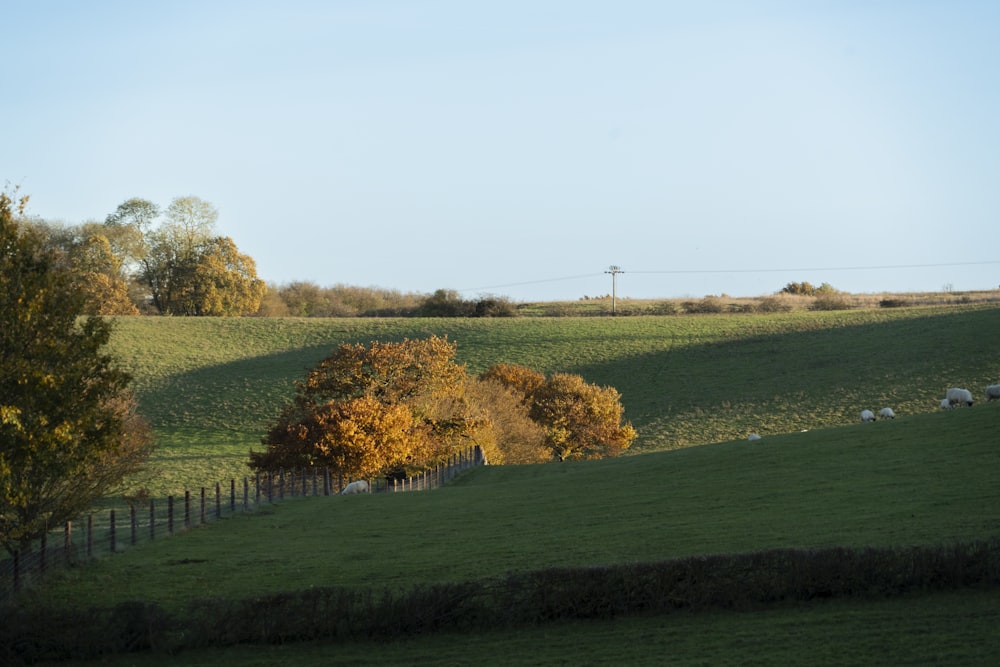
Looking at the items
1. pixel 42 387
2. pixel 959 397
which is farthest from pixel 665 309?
pixel 42 387

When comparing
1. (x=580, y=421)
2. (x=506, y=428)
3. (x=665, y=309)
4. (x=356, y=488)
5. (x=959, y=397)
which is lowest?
(x=356, y=488)

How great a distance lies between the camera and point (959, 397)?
52.0 meters

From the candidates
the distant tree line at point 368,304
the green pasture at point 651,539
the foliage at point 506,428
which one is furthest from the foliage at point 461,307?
the green pasture at point 651,539

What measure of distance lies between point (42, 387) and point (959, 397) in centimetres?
4541

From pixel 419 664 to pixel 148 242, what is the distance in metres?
110

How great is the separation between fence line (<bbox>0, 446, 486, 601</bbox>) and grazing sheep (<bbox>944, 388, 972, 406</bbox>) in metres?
23.6

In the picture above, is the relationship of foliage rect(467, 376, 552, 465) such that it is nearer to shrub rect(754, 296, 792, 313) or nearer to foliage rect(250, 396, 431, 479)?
foliage rect(250, 396, 431, 479)

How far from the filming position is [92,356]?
792 inches

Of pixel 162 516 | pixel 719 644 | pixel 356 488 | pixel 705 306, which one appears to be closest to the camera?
pixel 719 644

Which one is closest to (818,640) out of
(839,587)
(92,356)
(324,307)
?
(839,587)

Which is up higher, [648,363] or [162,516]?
[648,363]

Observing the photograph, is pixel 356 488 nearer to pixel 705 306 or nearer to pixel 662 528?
pixel 662 528

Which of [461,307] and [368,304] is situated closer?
[461,307]

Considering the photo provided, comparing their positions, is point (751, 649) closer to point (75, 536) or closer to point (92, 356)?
point (92, 356)
